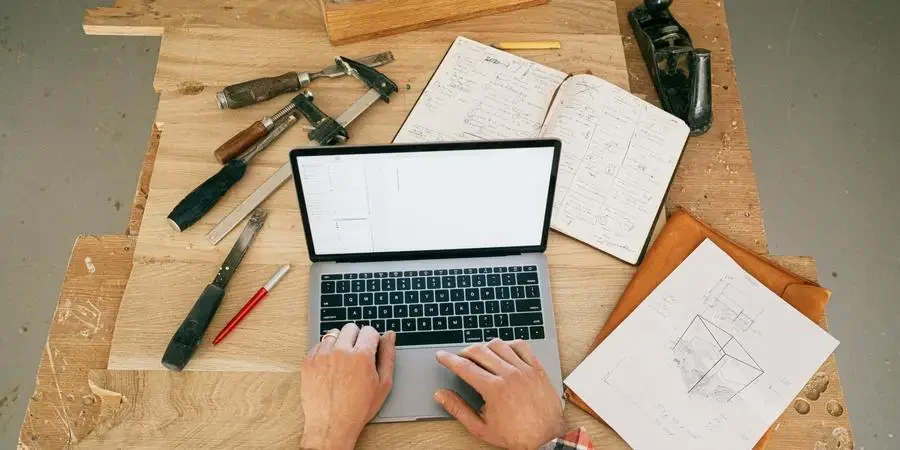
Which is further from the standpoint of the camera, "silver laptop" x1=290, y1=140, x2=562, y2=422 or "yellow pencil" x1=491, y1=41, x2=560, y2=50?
"yellow pencil" x1=491, y1=41, x2=560, y2=50

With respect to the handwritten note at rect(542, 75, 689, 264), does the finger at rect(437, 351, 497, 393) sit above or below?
below

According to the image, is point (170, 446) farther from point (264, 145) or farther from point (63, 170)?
point (63, 170)

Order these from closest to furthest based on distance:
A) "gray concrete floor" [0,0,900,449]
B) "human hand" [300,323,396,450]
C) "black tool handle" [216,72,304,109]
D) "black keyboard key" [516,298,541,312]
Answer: "human hand" [300,323,396,450], "black keyboard key" [516,298,541,312], "black tool handle" [216,72,304,109], "gray concrete floor" [0,0,900,449]

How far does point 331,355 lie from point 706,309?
0.53 metres

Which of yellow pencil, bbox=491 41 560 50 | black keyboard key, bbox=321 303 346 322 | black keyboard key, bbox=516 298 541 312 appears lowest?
black keyboard key, bbox=321 303 346 322

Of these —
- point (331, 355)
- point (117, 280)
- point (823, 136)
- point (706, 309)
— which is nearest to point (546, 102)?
point (706, 309)

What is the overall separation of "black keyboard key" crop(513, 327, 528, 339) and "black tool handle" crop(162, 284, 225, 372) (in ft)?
1.36

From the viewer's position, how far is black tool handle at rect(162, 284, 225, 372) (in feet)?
2.83

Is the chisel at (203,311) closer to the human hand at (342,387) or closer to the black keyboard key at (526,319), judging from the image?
the human hand at (342,387)

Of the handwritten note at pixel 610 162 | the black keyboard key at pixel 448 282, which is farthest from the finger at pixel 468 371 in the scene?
the handwritten note at pixel 610 162

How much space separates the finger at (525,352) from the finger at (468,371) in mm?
52

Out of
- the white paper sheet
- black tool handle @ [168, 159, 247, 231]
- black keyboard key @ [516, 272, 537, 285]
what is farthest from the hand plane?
black tool handle @ [168, 159, 247, 231]

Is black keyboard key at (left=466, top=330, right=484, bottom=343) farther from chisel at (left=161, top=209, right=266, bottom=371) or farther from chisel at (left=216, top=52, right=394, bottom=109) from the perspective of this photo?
chisel at (left=216, top=52, right=394, bottom=109)

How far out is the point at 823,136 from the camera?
6.64ft
